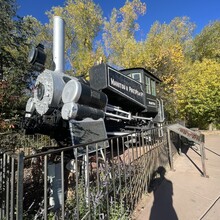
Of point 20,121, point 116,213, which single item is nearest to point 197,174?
point 116,213

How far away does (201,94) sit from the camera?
16.4 m

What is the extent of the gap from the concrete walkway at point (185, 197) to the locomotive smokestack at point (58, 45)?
3.69 metres

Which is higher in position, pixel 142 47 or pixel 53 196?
pixel 142 47

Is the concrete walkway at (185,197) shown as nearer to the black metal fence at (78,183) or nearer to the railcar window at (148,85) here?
the black metal fence at (78,183)

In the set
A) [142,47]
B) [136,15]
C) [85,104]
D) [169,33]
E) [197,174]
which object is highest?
[136,15]

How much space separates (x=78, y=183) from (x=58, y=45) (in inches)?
146

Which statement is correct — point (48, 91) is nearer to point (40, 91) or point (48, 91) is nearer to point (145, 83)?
point (40, 91)

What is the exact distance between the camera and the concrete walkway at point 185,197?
353cm

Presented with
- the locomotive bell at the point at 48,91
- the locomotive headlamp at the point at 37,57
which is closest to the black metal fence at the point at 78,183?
the locomotive bell at the point at 48,91

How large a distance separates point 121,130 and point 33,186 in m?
3.59

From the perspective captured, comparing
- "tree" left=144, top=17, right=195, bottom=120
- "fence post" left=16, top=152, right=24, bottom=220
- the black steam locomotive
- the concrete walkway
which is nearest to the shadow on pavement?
the concrete walkway

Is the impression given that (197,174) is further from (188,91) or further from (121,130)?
(188,91)

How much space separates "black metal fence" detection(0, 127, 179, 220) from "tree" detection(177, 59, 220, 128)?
12329 millimetres

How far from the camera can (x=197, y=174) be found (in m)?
5.55
